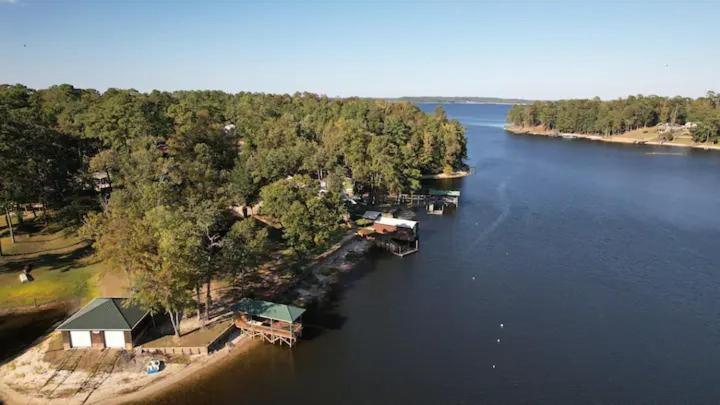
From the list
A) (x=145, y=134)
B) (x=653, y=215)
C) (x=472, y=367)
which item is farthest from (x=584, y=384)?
(x=145, y=134)

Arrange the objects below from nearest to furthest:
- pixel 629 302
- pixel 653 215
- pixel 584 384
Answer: pixel 584 384
pixel 629 302
pixel 653 215

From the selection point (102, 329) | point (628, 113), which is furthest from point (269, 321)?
point (628, 113)

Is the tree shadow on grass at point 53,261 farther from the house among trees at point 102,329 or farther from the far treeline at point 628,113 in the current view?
the far treeline at point 628,113

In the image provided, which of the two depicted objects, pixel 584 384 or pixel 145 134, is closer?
pixel 584 384

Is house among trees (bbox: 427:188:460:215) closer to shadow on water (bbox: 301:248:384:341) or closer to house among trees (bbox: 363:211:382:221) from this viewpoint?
house among trees (bbox: 363:211:382:221)

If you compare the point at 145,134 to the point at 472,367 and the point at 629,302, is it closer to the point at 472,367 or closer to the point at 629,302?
the point at 472,367

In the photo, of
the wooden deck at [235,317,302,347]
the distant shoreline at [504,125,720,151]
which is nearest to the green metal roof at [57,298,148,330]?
the wooden deck at [235,317,302,347]

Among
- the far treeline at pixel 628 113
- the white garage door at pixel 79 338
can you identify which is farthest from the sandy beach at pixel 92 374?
the far treeline at pixel 628 113
